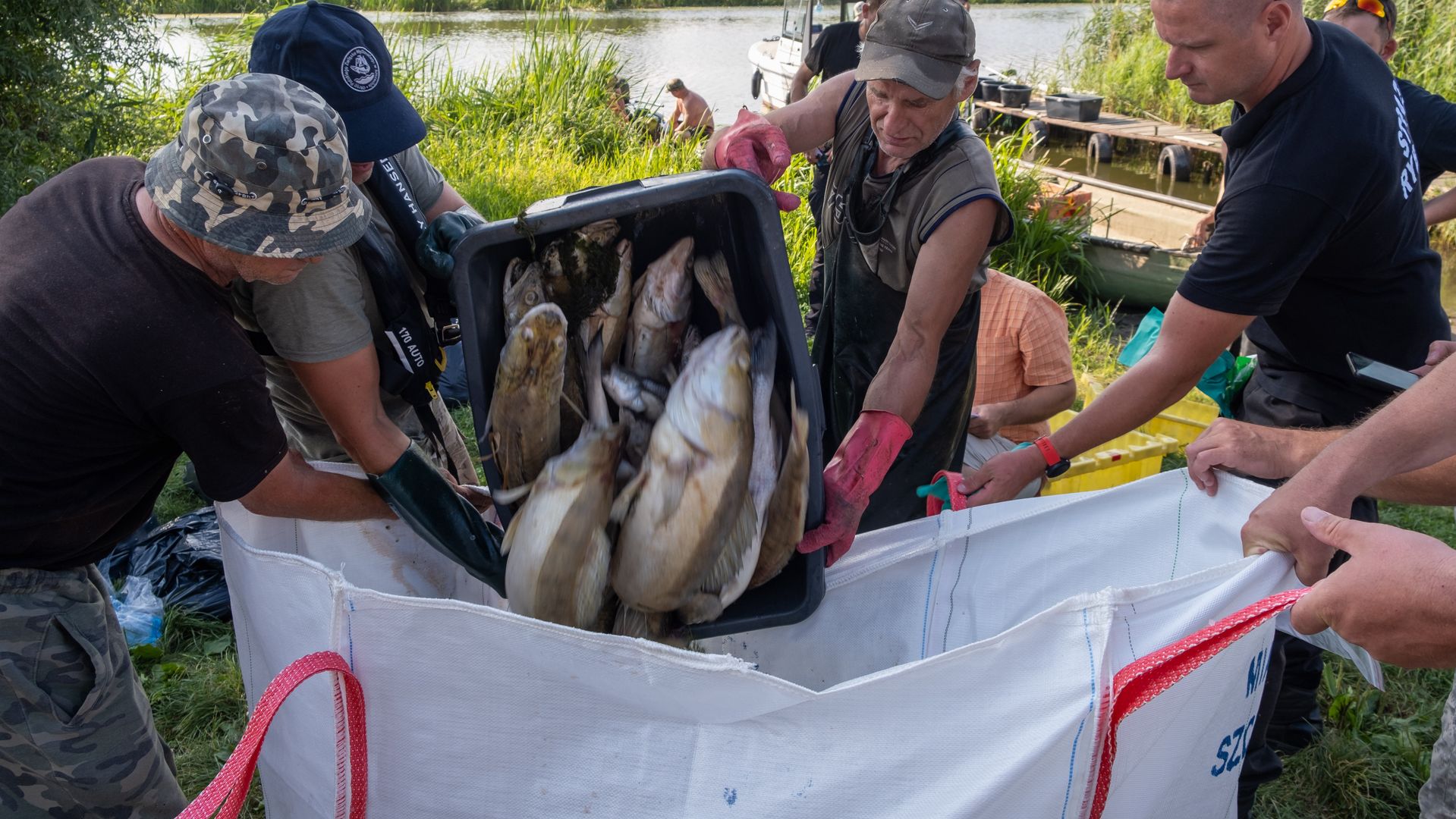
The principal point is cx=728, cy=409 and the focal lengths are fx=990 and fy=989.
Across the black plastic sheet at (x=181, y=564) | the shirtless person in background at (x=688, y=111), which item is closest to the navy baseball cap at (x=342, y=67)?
the black plastic sheet at (x=181, y=564)

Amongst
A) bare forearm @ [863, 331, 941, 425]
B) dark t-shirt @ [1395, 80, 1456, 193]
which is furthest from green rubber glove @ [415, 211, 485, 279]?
dark t-shirt @ [1395, 80, 1456, 193]

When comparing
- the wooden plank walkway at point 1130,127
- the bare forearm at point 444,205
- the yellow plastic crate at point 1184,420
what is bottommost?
the wooden plank walkway at point 1130,127

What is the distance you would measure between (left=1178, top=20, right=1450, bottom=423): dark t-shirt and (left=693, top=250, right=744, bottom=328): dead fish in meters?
1.03

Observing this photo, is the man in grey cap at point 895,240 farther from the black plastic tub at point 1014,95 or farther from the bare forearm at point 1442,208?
the black plastic tub at point 1014,95

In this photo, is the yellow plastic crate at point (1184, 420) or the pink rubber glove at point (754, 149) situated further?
the yellow plastic crate at point (1184, 420)

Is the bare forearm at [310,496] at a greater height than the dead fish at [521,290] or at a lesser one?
lesser

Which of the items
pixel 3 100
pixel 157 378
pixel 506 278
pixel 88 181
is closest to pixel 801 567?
pixel 506 278

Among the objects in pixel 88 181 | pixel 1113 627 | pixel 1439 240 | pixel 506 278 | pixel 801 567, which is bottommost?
pixel 1439 240

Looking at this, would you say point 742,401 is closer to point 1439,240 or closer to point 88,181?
point 88,181

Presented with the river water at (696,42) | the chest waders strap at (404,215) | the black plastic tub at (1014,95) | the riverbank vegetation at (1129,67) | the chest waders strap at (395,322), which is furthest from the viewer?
the riverbank vegetation at (1129,67)

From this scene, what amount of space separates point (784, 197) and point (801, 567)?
673 mm

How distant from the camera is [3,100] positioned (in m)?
4.39

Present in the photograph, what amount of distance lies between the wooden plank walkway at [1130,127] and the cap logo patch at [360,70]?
37.4ft

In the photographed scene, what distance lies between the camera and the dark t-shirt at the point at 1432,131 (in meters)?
3.45
